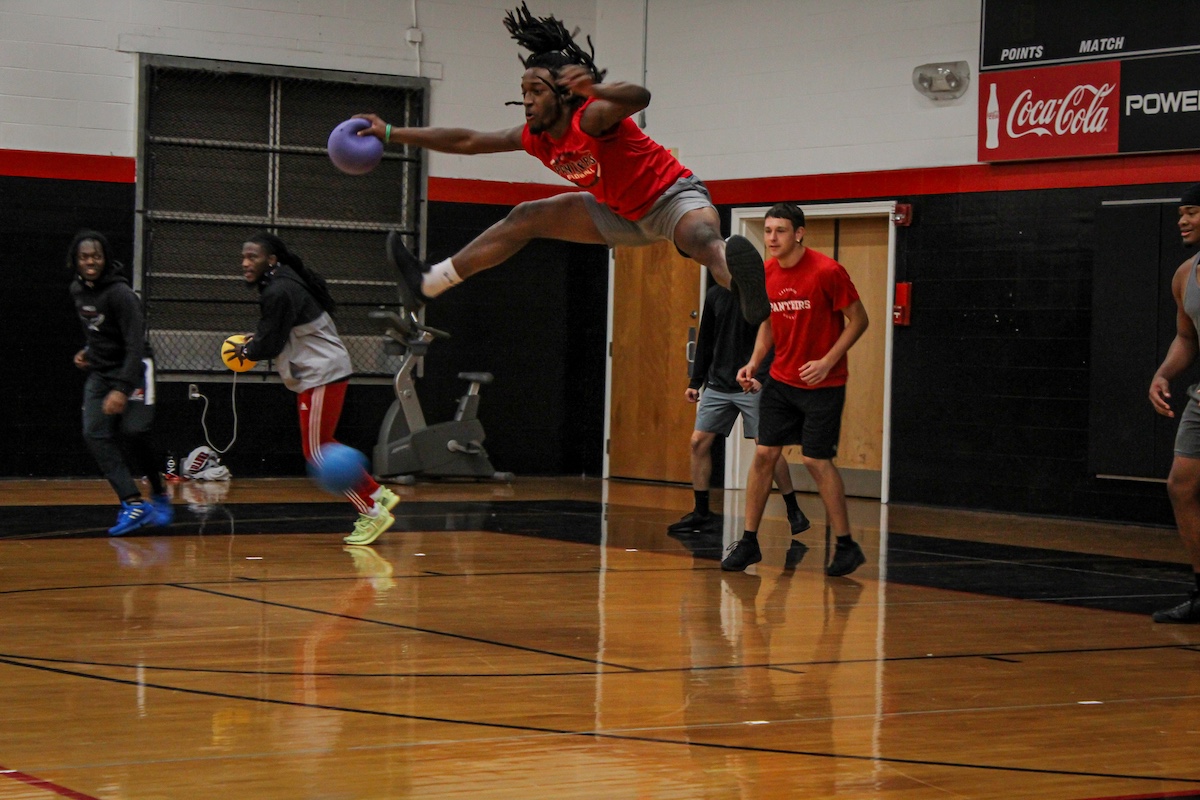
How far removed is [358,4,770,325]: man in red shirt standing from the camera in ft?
20.2

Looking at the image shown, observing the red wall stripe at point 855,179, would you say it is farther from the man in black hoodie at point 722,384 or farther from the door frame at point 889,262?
the man in black hoodie at point 722,384

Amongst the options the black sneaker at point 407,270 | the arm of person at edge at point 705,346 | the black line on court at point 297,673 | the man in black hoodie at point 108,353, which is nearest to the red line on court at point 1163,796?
the black line on court at point 297,673

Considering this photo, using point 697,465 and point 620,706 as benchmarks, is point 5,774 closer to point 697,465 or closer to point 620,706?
point 620,706

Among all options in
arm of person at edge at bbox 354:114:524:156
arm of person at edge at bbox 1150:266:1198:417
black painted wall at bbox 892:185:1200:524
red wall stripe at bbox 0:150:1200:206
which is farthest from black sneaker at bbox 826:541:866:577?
red wall stripe at bbox 0:150:1200:206

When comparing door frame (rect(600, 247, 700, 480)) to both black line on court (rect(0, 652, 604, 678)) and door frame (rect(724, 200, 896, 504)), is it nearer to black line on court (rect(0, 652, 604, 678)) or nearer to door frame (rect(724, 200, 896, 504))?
door frame (rect(724, 200, 896, 504))

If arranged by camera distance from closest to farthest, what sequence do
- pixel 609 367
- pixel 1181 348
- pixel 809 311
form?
pixel 1181 348 → pixel 809 311 → pixel 609 367

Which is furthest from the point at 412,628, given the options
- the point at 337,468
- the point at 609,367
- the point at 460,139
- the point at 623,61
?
the point at 623,61

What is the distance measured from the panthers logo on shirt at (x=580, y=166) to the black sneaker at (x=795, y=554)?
3071mm

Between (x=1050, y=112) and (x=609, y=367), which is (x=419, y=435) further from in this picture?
(x=1050, y=112)

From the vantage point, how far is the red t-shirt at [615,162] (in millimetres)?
6445

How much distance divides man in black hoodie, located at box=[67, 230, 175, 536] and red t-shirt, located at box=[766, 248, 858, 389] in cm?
378

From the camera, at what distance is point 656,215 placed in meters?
6.71

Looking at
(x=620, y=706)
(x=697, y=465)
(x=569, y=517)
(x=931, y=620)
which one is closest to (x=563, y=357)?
(x=569, y=517)

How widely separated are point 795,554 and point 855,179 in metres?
5.31
